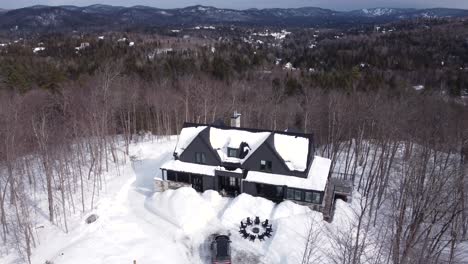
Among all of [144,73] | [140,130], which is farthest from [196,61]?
[140,130]

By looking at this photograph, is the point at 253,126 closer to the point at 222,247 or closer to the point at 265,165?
the point at 265,165

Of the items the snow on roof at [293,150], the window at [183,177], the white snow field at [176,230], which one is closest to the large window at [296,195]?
the white snow field at [176,230]

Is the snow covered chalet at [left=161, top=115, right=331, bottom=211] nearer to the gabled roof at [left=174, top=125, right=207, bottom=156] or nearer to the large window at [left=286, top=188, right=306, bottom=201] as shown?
the large window at [left=286, top=188, right=306, bottom=201]

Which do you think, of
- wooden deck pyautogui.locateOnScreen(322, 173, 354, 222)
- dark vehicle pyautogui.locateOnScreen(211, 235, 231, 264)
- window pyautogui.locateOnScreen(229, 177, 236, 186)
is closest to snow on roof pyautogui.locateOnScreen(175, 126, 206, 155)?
window pyautogui.locateOnScreen(229, 177, 236, 186)

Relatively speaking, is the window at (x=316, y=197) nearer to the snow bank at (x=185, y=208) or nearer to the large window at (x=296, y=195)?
the large window at (x=296, y=195)

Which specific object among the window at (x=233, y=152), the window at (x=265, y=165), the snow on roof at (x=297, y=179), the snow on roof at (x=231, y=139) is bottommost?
the snow on roof at (x=297, y=179)
